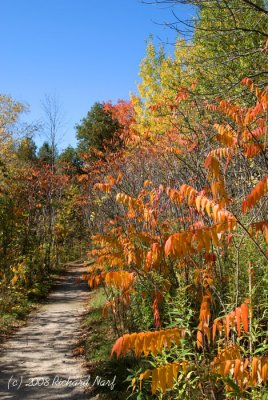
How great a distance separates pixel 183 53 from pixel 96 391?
1617 cm

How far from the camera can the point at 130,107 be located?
3092cm

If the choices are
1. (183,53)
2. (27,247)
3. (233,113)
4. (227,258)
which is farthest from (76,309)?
(183,53)

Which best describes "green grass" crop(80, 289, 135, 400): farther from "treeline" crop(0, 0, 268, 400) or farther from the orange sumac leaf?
the orange sumac leaf

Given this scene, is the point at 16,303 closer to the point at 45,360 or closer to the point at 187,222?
the point at 45,360

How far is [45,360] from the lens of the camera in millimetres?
6668

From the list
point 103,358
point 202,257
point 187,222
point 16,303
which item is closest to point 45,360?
point 103,358

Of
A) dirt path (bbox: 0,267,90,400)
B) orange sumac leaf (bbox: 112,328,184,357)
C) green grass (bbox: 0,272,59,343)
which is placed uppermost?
orange sumac leaf (bbox: 112,328,184,357)

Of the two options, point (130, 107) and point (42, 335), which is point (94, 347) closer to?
point (42, 335)

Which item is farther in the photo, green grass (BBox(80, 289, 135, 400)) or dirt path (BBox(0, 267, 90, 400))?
dirt path (BBox(0, 267, 90, 400))

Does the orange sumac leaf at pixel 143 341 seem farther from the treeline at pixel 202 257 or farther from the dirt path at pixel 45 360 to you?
the dirt path at pixel 45 360

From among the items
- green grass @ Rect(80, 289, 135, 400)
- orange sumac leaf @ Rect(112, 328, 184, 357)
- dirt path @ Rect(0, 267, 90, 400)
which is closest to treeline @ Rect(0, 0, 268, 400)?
orange sumac leaf @ Rect(112, 328, 184, 357)

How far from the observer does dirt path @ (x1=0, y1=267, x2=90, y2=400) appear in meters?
5.45

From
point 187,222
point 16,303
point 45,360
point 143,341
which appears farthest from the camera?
point 16,303

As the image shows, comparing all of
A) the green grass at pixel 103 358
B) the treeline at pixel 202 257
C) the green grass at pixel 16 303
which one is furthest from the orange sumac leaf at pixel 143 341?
the green grass at pixel 16 303
